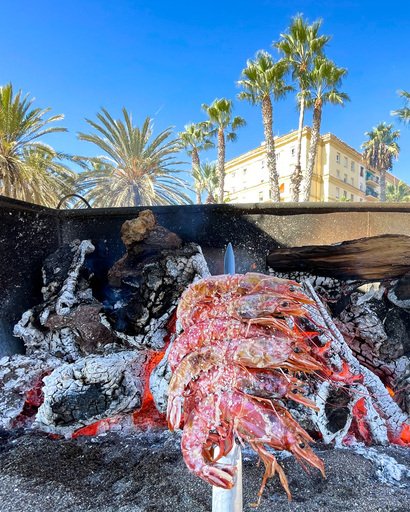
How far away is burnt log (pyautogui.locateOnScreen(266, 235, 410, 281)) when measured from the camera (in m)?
2.11

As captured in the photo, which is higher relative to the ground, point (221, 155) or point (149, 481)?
point (221, 155)

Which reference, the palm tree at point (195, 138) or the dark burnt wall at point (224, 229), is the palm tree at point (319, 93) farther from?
the dark burnt wall at point (224, 229)

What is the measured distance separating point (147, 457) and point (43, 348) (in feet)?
4.03

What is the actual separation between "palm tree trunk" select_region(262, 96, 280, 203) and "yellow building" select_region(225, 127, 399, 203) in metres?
11.9

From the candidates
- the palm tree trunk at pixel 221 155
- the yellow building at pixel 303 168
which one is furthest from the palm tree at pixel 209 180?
the palm tree trunk at pixel 221 155

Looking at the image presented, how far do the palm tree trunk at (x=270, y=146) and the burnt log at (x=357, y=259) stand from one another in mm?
11633

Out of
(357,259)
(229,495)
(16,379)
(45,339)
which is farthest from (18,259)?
(357,259)

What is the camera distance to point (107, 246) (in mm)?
2832

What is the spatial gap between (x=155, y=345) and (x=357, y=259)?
4.84 ft

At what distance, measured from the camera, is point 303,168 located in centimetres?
2716

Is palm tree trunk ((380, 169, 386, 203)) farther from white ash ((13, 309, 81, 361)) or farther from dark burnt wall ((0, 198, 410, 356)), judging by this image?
white ash ((13, 309, 81, 361))

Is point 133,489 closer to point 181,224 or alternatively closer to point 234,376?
point 234,376

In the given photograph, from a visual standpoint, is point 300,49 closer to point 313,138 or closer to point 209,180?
point 313,138

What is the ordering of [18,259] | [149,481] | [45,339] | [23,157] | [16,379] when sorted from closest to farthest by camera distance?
[149,481]
[16,379]
[45,339]
[18,259]
[23,157]
